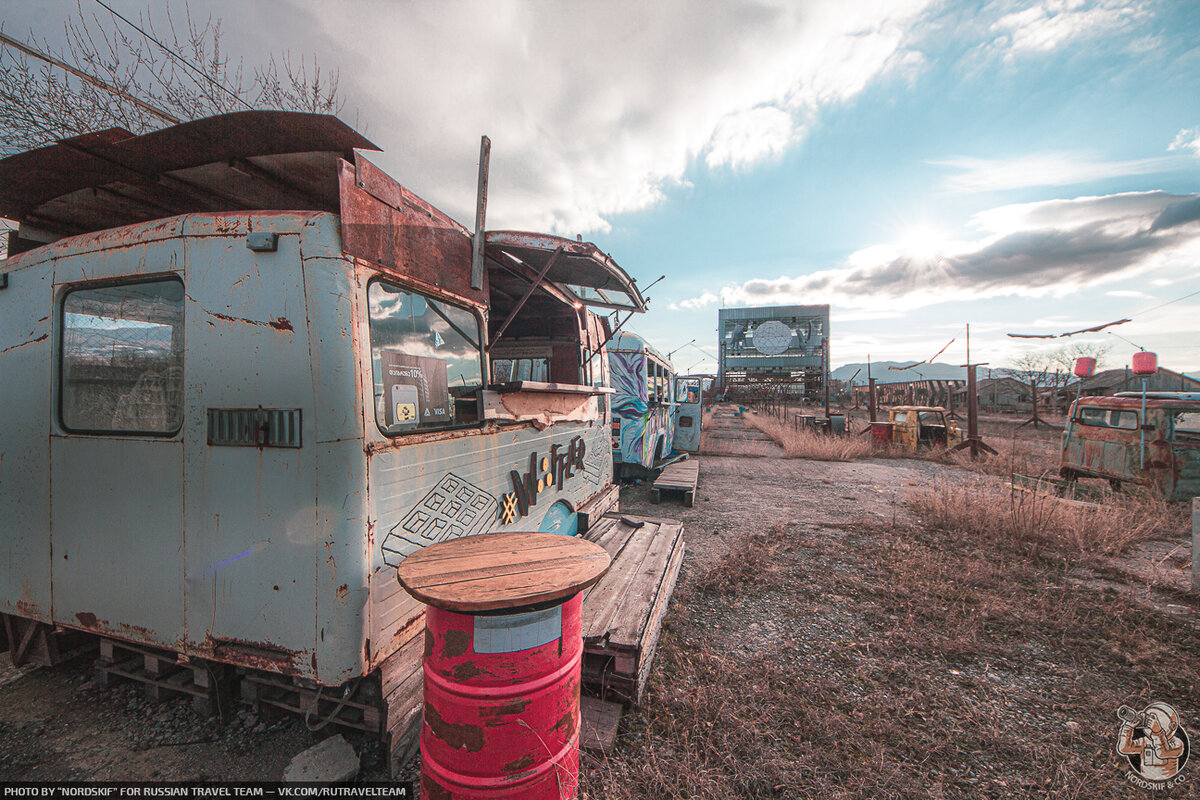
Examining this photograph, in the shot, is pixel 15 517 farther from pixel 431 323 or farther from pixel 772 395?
pixel 772 395

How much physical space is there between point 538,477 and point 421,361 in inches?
62.1

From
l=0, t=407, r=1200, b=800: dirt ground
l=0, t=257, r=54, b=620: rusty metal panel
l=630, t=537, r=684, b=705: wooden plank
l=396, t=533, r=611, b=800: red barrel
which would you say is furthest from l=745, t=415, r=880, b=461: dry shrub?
l=0, t=257, r=54, b=620: rusty metal panel

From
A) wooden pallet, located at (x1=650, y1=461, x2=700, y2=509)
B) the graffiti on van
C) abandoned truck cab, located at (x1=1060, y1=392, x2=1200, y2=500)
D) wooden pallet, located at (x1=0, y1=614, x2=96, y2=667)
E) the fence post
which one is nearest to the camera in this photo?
wooden pallet, located at (x1=0, y1=614, x2=96, y2=667)

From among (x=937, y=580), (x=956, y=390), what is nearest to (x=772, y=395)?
(x=956, y=390)

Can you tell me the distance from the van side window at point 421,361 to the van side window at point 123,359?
896 millimetres

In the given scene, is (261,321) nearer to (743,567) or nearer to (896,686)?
(896,686)

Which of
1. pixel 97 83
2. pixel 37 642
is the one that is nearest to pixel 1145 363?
pixel 37 642

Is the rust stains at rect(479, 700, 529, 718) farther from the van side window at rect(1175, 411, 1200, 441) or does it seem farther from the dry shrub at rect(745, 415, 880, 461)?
the dry shrub at rect(745, 415, 880, 461)

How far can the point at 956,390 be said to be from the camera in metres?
28.8

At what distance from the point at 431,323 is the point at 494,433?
2.72 ft

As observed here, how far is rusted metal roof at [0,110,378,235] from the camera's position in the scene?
1.91 metres

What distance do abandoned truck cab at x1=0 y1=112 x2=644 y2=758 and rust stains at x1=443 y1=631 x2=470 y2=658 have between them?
22.1 inches

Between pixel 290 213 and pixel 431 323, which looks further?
pixel 431 323

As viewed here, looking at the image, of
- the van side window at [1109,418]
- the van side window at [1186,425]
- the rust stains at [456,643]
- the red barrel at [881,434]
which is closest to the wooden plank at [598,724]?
the rust stains at [456,643]
